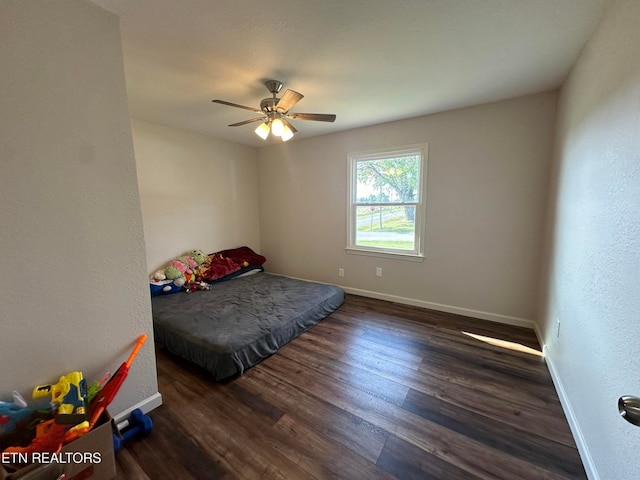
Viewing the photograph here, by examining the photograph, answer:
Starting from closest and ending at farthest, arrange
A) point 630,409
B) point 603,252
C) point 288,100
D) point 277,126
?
1. point 630,409
2. point 603,252
3. point 288,100
4. point 277,126

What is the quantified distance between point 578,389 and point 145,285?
9.09 feet

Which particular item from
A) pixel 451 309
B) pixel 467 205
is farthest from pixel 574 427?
pixel 467 205

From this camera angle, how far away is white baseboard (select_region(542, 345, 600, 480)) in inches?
50.1

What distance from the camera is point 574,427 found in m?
1.51

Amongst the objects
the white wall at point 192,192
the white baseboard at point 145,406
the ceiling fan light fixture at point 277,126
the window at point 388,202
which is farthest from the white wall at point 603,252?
the white wall at point 192,192

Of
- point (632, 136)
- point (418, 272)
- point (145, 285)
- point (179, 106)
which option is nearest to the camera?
point (632, 136)

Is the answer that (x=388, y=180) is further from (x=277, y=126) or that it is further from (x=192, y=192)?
(x=192, y=192)

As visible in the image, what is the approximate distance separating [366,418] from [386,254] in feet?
7.42

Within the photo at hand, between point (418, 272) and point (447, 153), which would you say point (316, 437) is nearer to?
point (418, 272)

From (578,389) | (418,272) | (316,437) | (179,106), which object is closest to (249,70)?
(179,106)

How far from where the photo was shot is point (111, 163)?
1489 mm

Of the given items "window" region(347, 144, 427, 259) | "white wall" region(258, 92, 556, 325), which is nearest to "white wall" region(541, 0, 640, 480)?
"white wall" region(258, 92, 556, 325)

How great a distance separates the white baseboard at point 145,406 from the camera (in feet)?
5.26

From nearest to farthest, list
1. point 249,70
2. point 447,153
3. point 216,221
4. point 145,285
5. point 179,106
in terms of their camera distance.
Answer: point 145,285 < point 249,70 < point 179,106 < point 447,153 < point 216,221
